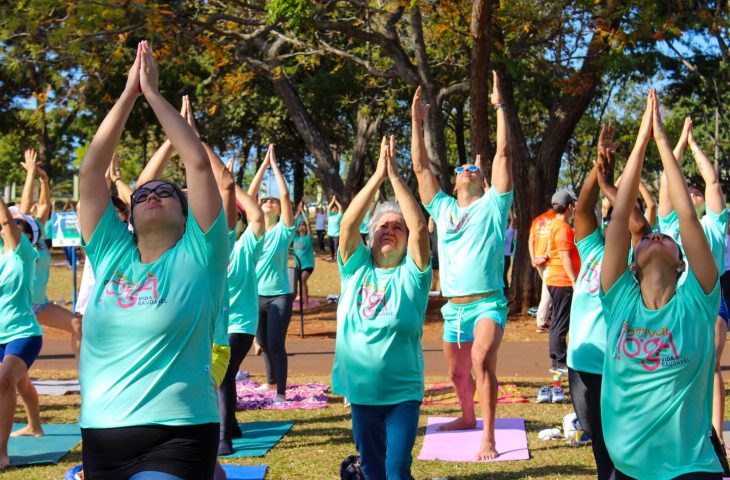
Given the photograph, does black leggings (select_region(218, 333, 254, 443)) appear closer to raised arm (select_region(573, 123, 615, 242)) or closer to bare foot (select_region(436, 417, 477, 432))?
bare foot (select_region(436, 417, 477, 432))

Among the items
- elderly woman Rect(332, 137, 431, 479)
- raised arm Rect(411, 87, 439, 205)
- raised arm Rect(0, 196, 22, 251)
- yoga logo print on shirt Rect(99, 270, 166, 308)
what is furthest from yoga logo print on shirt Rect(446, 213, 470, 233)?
yoga logo print on shirt Rect(99, 270, 166, 308)

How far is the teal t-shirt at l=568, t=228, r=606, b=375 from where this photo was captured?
16.7ft

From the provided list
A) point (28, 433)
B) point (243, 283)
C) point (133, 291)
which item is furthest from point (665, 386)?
point (28, 433)

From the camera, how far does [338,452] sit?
708 centimetres

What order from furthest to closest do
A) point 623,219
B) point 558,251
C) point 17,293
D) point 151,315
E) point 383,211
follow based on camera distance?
point 558,251
point 17,293
point 383,211
point 623,219
point 151,315

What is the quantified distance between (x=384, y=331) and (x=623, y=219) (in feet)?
4.67

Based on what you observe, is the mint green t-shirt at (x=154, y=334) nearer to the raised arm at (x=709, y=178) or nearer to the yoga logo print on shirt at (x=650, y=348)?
the yoga logo print on shirt at (x=650, y=348)

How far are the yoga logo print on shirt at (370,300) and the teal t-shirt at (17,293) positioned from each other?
3229mm

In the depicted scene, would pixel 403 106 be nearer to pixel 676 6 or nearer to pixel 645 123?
pixel 676 6

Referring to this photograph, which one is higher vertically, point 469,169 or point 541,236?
point 469,169

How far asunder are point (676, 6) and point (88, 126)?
60.0 feet

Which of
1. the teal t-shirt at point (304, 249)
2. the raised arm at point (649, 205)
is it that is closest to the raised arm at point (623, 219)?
the raised arm at point (649, 205)

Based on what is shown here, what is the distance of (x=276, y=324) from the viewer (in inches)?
341

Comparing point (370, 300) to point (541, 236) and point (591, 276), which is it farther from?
point (541, 236)
